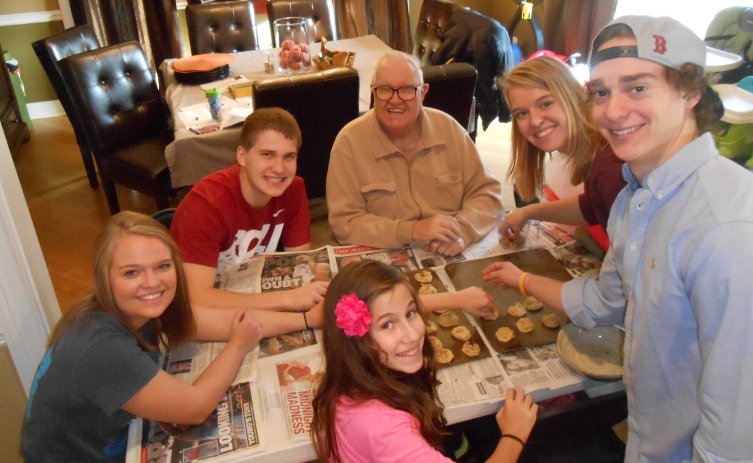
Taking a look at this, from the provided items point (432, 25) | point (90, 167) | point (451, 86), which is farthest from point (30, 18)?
point (451, 86)

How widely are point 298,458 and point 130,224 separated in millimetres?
631

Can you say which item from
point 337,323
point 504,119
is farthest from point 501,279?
point 504,119

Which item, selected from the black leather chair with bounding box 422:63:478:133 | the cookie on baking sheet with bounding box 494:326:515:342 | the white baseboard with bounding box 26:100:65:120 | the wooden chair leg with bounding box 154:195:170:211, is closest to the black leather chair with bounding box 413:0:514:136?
the black leather chair with bounding box 422:63:478:133

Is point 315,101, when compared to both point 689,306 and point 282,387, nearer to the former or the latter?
point 282,387

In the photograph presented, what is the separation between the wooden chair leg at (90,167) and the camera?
3.77 metres

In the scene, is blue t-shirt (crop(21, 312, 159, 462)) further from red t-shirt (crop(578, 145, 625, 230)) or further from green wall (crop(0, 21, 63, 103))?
green wall (crop(0, 21, 63, 103))

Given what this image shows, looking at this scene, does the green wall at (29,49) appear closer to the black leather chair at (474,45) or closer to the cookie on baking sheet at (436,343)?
Answer: the black leather chair at (474,45)

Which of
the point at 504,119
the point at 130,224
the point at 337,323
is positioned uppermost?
the point at 130,224

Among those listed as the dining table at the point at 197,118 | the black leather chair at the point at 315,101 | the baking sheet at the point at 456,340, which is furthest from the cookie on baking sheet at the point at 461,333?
the dining table at the point at 197,118

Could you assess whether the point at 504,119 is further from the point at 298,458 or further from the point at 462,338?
the point at 298,458

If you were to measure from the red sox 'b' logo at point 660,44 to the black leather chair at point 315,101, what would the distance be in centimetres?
189

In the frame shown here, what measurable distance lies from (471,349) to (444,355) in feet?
0.23

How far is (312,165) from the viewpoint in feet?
10.3

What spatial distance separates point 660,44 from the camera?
997mm
